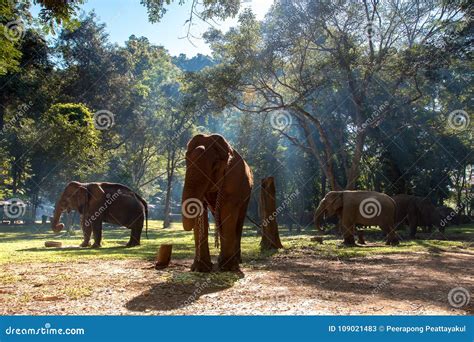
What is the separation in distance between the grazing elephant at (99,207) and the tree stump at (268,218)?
5238mm

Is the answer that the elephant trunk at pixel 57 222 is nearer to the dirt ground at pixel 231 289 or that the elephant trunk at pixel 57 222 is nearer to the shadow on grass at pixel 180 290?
the dirt ground at pixel 231 289

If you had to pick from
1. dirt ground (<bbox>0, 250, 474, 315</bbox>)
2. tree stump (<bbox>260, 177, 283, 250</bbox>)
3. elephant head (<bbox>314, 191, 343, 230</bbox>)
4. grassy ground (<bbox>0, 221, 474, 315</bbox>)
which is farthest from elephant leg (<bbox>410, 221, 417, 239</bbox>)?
dirt ground (<bbox>0, 250, 474, 315</bbox>)

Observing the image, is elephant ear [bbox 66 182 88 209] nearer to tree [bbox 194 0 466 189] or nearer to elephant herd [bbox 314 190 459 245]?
elephant herd [bbox 314 190 459 245]

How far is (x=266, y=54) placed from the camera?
2564cm

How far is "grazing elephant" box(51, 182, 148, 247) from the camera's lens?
17.4 meters

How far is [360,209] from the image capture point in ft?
66.0

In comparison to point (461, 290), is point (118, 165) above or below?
above

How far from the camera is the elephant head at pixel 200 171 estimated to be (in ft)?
29.2

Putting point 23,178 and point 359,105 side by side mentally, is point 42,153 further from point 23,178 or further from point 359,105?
point 359,105

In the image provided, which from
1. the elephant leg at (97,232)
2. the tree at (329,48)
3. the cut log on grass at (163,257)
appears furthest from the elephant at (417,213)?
the cut log on grass at (163,257)

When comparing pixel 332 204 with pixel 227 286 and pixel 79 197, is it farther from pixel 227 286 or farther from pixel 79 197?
pixel 227 286

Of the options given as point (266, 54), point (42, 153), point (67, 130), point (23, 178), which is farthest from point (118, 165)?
point (266, 54)

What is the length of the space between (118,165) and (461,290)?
50.3 m

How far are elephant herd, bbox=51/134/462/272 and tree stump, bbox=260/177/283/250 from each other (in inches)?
73.4
